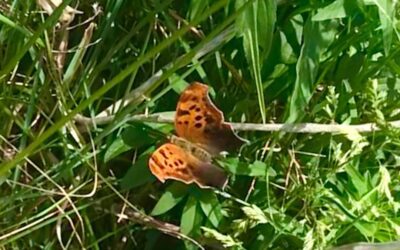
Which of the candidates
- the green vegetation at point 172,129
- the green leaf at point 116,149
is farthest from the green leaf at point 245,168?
the green leaf at point 116,149

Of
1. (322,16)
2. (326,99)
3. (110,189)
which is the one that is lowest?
(110,189)

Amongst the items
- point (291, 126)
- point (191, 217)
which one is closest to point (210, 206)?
point (191, 217)

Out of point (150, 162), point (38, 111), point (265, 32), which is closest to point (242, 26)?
point (265, 32)

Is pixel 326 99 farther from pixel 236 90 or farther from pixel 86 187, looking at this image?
pixel 86 187

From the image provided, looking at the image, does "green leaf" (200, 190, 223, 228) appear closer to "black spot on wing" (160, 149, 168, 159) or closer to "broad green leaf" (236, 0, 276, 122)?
"black spot on wing" (160, 149, 168, 159)

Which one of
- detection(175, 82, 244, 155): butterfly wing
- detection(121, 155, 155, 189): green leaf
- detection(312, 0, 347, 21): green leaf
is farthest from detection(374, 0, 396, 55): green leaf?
detection(121, 155, 155, 189): green leaf

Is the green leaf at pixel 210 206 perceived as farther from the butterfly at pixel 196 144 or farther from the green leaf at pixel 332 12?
the green leaf at pixel 332 12

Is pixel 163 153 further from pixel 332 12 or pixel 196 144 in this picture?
pixel 332 12
